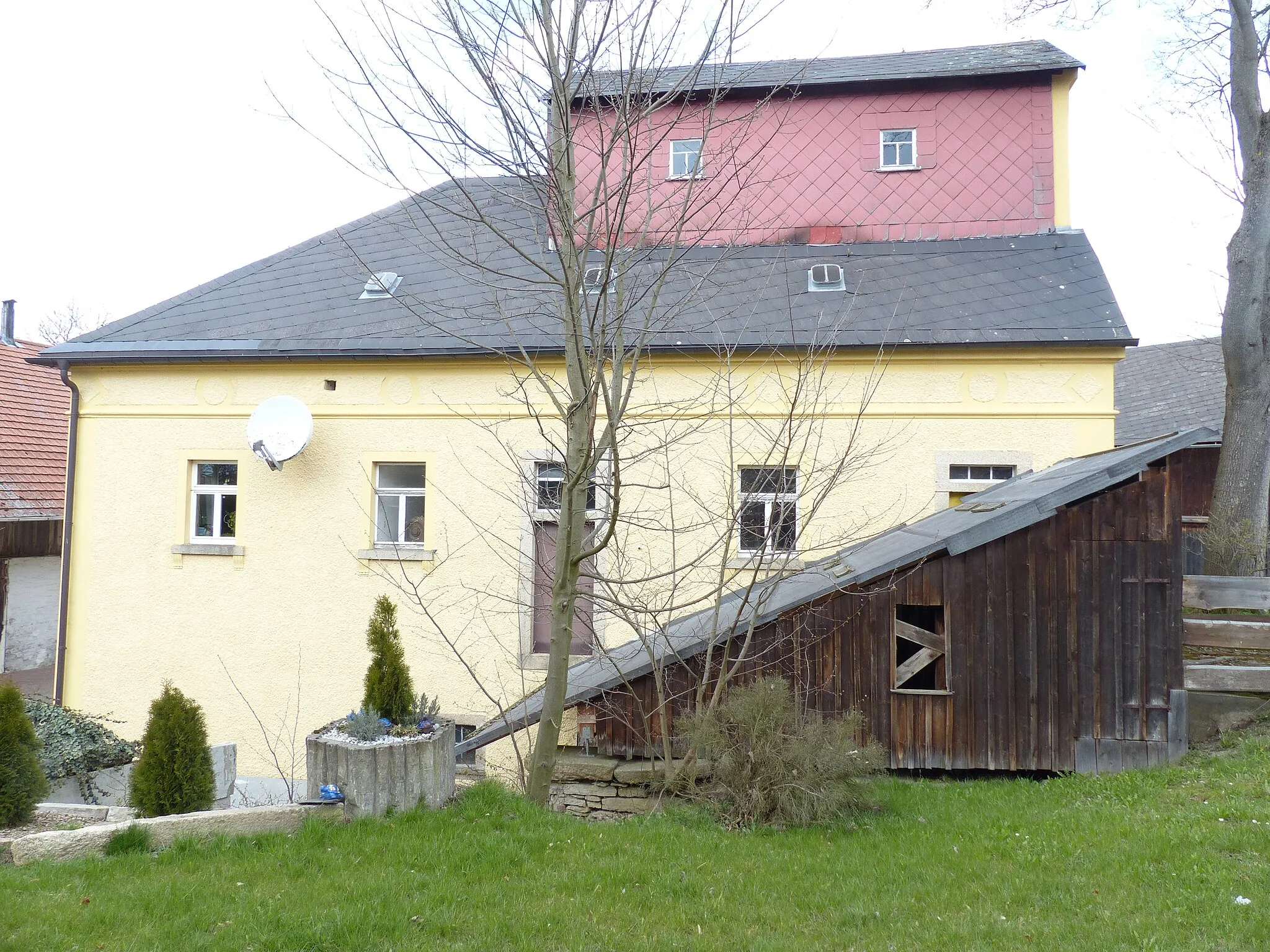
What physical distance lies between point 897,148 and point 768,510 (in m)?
6.43

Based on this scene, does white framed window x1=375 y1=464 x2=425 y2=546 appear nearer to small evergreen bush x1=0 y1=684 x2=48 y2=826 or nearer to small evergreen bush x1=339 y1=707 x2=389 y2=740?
small evergreen bush x1=0 y1=684 x2=48 y2=826

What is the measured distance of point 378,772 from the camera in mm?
5645

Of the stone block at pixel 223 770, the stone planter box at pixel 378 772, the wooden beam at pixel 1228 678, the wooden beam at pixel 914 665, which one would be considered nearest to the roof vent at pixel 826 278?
the wooden beam at pixel 914 665

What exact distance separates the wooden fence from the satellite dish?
941 centimetres

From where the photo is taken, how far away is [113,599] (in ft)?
39.2

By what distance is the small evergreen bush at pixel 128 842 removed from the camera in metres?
5.16

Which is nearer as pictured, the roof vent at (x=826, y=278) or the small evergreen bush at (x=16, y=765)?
the small evergreen bush at (x=16, y=765)

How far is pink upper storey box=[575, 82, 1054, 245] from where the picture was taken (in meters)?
12.8


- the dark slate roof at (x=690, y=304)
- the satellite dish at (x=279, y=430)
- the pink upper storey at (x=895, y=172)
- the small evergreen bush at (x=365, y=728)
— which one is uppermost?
the pink upper storey at (x=895, y=172)

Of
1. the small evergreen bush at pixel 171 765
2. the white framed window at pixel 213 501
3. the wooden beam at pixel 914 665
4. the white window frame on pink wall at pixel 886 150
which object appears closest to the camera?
the small evergreen bush at pixel 171 765

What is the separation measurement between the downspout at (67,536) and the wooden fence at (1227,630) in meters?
12.7

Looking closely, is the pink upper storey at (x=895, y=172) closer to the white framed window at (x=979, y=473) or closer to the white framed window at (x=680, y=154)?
the white framed window at (x=680, y=154)

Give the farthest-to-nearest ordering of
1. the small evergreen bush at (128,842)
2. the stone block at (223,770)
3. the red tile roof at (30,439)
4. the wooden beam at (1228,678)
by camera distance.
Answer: the red tile roof at (30,439) → the stone block at (223,770) → the wooden beam at (1228,678) → the small evergreen bush at (128,842)

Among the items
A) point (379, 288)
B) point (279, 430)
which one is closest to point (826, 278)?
point (379, 288)
